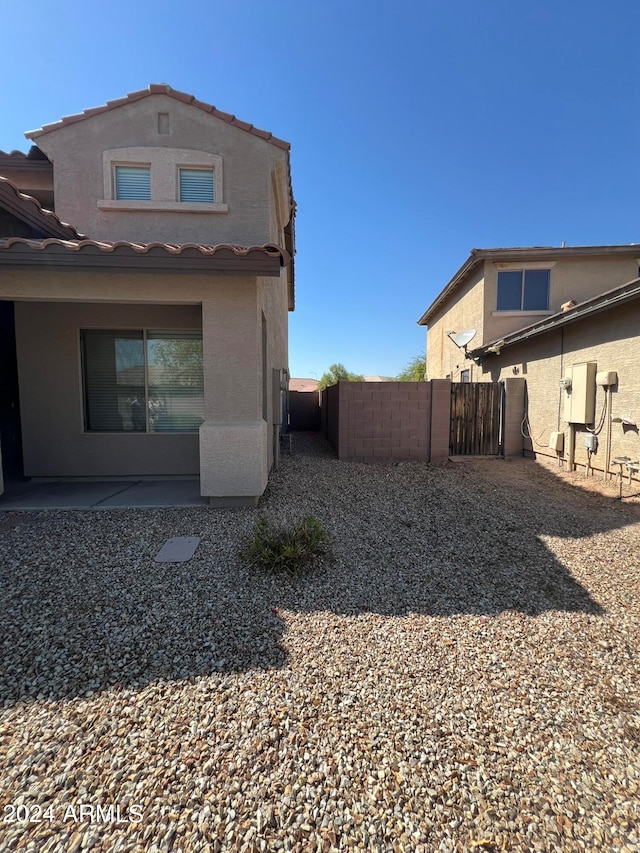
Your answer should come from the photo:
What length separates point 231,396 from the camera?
16.9 ft

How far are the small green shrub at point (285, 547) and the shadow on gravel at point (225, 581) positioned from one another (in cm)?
15

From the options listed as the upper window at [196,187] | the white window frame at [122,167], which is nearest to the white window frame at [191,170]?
the upper window at [196,187]

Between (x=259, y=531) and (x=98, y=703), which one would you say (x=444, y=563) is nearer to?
(x=259, y=531)

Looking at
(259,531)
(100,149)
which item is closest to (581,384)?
(259,531)

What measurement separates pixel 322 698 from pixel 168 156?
26.3 feet

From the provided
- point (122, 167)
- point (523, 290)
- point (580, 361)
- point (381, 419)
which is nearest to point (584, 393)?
point (580, 361)

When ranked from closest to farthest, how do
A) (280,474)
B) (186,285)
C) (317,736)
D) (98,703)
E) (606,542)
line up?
(317,736) → (98,703) → (606,542) → (186,285) → (280,474)

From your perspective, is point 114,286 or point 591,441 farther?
Answer: point 591,441

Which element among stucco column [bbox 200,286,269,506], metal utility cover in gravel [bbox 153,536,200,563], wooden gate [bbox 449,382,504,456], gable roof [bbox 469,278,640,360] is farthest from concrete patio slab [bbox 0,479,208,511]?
gable roof [bbox 469,278,640,360]

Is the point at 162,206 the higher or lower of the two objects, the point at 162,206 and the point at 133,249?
the higher

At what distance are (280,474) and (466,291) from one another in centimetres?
1101

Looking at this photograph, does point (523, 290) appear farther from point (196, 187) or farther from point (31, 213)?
point (31, 213)

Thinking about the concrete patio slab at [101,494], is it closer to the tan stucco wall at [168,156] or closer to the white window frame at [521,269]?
the tan stucco wall at [168,156]

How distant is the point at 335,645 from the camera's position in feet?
8.37
